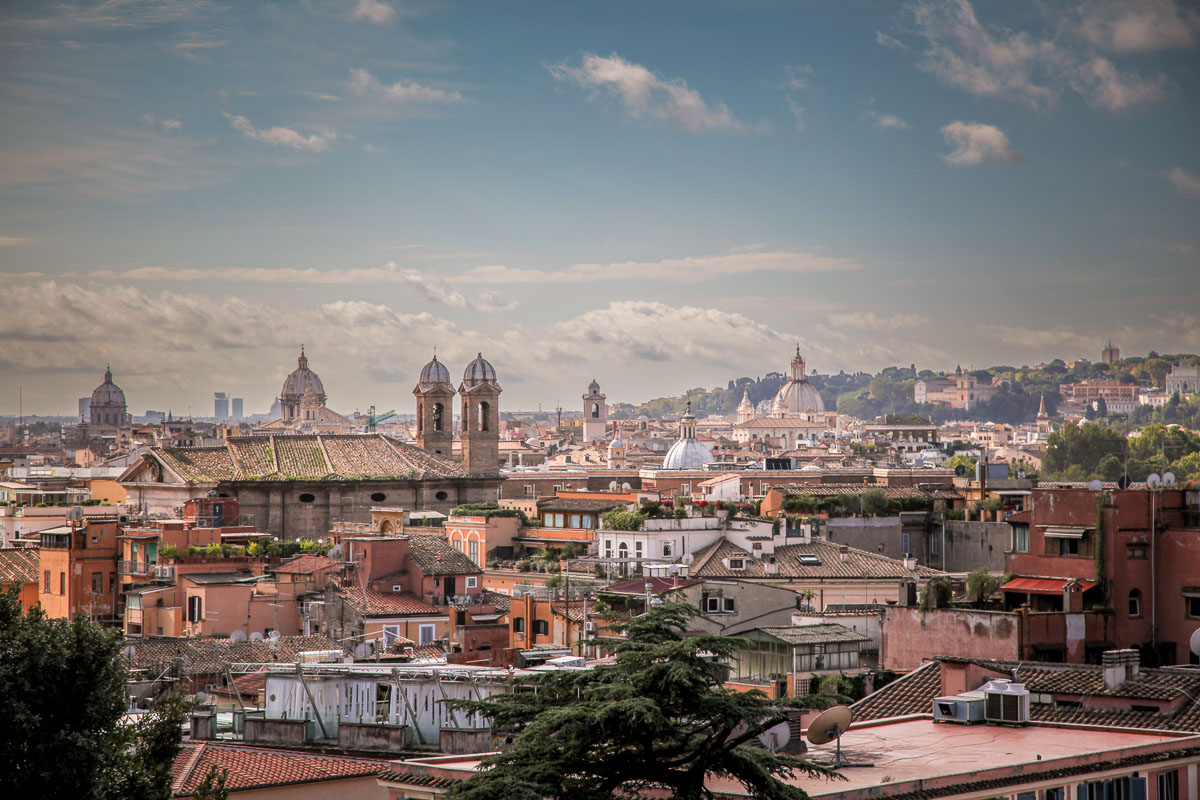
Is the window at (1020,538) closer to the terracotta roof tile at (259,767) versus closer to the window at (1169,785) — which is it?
the window at (1169,785)

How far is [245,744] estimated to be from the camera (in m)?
15.4

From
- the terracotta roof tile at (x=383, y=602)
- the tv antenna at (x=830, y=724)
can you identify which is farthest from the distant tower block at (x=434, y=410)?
the tv antenna at (x=830, y=724)

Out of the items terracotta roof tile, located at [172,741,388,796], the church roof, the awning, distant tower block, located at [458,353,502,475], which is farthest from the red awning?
distant tower block, located at [458,353,502,475]

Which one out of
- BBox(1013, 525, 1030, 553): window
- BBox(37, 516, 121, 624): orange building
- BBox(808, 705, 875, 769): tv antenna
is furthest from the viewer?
BBox(37, 516, 121, 624): orange building

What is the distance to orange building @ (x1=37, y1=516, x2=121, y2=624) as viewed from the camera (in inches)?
1192

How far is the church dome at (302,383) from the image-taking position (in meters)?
Answer: 156

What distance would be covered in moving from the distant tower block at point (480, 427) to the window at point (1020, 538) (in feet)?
121

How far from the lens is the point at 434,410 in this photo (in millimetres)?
60719

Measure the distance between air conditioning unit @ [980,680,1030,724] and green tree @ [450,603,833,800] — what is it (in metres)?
3.57

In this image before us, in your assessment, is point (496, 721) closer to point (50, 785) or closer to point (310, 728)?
point (50, 785)

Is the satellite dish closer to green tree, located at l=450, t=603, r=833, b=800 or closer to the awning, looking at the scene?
green tree, located at l=450, t=603, r=833, b=800

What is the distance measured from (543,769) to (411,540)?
66.1ft

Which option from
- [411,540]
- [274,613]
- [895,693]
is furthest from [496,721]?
[411,540]

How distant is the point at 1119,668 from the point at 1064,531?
5664 mm
